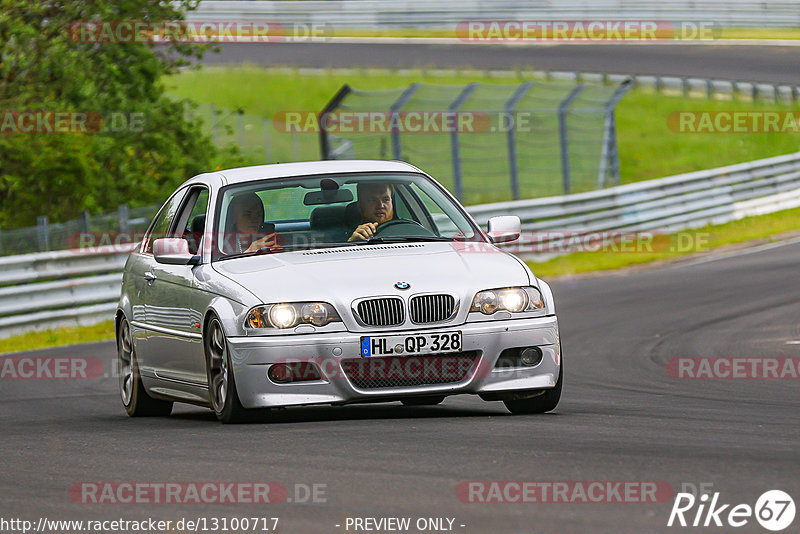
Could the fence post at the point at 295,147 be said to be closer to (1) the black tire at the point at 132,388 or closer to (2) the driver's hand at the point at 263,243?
(1) the black tire at the point at 132,388

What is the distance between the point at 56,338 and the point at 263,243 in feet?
31.1

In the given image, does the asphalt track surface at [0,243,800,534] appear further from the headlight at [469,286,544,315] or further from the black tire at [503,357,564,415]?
the headlight at [469,286,544,315]

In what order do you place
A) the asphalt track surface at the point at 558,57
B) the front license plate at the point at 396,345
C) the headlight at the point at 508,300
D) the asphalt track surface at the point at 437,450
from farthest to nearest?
1. the asphalt track surface at the point at 558,57
2. the headlight at the point at 508,300
3. the front license plate at the point at 396,345
4. the asphalt track surface at the point at 437,450

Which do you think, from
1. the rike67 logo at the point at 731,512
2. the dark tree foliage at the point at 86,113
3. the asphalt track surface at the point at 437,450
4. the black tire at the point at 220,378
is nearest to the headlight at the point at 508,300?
the asphalt track surface at the point at 437,450

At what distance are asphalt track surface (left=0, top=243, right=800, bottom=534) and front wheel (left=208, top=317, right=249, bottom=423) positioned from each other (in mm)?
130

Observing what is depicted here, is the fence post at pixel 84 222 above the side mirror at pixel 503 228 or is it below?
below

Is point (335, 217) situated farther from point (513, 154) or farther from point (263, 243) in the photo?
point (513, 154)

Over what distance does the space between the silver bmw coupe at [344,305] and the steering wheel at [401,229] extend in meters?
0.01

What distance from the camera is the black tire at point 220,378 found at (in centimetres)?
816

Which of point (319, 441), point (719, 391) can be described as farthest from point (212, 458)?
point (719, 391)

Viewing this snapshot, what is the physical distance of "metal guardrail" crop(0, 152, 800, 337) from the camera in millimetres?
18297

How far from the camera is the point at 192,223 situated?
32.1 feet

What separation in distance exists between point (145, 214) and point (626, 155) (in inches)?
689

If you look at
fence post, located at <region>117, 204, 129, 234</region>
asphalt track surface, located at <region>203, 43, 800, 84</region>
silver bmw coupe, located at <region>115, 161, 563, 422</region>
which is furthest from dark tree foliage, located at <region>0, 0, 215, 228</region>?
asphalt track surface, located at <region>203, 43, 800, 84</region>
